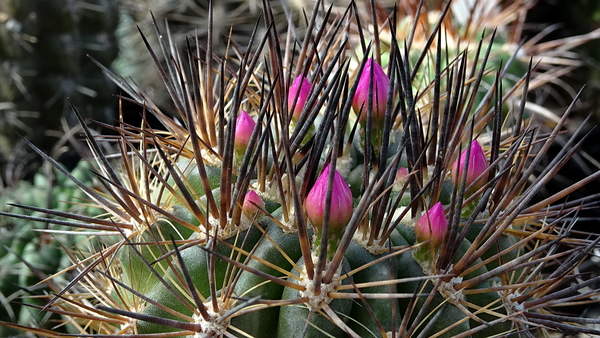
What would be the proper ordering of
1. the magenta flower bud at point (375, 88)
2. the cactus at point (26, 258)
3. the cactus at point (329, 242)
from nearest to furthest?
1. the cactus at point (329, 242)
2. the magenta flower bud at point (375, 88)
3. the cactus at point (26, 258)

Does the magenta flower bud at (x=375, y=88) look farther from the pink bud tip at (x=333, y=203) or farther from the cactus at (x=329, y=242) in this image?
the pink bud tip at (x=333, y=203)

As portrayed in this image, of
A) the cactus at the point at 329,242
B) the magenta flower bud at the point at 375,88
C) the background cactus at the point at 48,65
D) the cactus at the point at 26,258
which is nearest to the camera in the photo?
the cactus at the point at 329,242

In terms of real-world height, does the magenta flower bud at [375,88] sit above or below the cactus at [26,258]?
above

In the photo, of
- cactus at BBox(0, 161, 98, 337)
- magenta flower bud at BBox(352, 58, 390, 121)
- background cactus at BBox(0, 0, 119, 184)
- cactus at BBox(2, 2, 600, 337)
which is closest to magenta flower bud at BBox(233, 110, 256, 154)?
cactus at BBox(2, 2, 600, 337)

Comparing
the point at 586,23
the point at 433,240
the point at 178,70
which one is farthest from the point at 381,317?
the point at 586,23

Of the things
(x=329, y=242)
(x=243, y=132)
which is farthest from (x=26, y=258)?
(x=329, y=242)

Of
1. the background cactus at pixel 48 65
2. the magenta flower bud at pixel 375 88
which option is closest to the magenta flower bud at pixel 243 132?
the magenta flower bud at pixel 375 88

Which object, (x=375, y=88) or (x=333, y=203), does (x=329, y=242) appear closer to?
(x=333, y=203)

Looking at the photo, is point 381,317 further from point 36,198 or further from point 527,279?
point 36,198

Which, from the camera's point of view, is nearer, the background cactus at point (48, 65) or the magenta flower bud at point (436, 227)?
the magenta flower bud at point (436, 227)

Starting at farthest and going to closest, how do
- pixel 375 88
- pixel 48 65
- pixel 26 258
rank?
1. pixel 48 65
2. pixel 26 258
3. pixel 375 88
